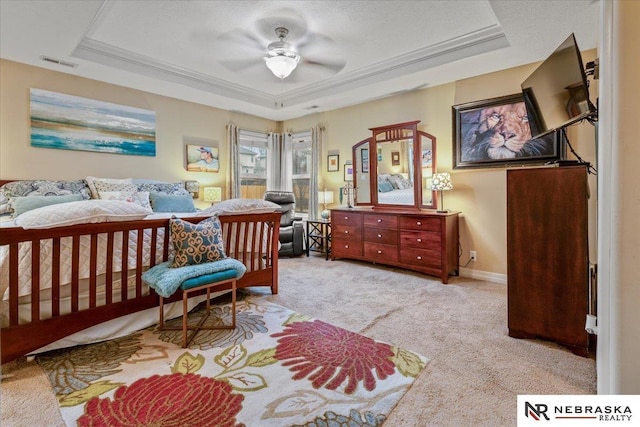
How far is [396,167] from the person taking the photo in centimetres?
444

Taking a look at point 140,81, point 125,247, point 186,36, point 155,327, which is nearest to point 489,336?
point 155,327

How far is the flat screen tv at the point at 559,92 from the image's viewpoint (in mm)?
1918

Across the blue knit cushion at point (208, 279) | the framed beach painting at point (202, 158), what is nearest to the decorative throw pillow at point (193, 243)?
the blue knit cushion at point (208, 279)

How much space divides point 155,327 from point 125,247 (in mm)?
672

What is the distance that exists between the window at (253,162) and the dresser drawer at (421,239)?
3.04 metres

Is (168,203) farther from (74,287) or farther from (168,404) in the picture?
(168,404)

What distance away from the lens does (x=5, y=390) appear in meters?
1.67

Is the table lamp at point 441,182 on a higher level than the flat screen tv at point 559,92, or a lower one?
lower

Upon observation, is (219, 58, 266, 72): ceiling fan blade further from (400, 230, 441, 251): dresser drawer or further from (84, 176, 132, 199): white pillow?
(400, 230, 441, 251): dresser drawer

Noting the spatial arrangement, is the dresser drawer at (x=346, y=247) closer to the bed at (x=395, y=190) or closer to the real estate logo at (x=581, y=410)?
the bed at (x=395, y=190)

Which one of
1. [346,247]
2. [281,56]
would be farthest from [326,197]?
[281,56]

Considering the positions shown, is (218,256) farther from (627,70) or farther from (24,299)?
(627,70)

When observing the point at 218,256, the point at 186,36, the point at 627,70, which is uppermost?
the point at 186,36

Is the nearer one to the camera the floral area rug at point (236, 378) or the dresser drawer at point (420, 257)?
the floral area rug at point (236, 378)
